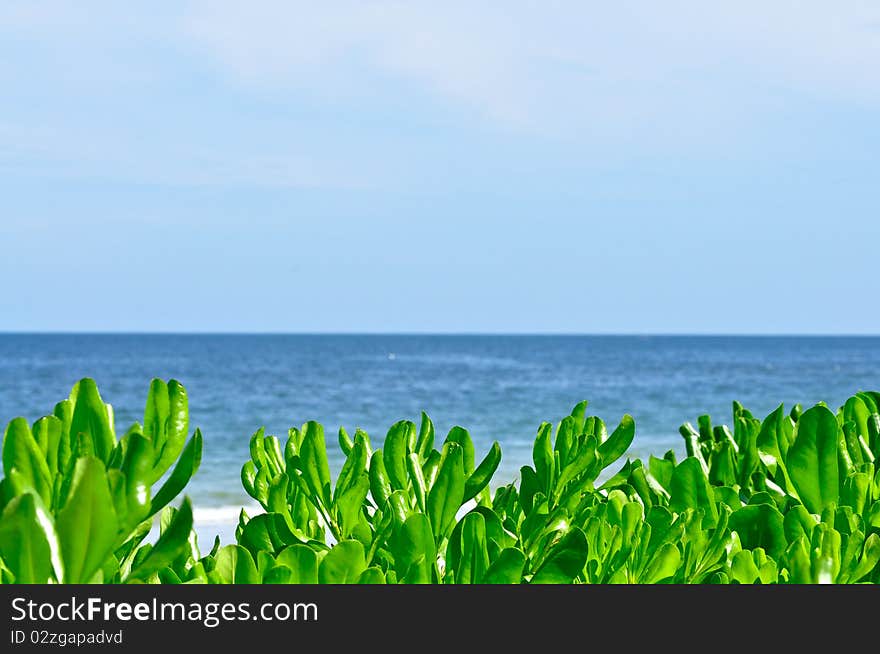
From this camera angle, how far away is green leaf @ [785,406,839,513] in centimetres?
150

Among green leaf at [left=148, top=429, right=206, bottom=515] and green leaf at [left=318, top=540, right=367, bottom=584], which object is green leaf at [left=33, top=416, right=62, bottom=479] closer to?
green leaf at [left=148, top=429, right=206, bottom=515]

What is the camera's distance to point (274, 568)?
1072 millimetres

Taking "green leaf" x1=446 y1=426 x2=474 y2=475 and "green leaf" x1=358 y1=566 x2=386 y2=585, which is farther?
"green leaf" x1=446 y1=426 x2=474 y2=475

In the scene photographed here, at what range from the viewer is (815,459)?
155 cm

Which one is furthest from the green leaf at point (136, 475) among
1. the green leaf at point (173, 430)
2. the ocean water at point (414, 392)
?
the ocean water at point (414, 392)

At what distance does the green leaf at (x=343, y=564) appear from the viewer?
1076 mm

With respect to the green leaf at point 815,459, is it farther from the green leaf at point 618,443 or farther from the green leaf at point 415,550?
the green leaf at point 415,550

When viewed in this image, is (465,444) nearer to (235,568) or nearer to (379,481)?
(379,481)

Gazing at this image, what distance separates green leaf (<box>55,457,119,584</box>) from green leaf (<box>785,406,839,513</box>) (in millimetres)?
1033

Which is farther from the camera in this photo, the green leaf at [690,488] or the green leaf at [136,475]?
the green leaf at [690,488]

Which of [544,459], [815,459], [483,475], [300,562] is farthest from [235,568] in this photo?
[815,459]

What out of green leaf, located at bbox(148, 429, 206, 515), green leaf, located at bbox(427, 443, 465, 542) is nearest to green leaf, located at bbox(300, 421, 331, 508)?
green leaf, located at bbox(427, 443, 465, 542)

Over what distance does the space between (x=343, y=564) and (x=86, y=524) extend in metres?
0.30
